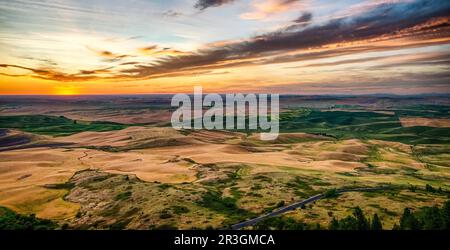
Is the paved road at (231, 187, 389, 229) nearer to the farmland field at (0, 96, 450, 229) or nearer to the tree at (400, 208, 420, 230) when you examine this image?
the farmland field at (0, 96, 450, 229)

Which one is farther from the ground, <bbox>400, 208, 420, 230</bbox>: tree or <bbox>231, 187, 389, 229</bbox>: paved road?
<bbox>400, 208, 420, 230</bbox>: tree

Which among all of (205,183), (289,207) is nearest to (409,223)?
(289,207)

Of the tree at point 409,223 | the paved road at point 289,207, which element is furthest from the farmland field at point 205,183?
the tree at point 409,223

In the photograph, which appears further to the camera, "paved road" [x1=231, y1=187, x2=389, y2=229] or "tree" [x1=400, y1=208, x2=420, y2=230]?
"paved road" [x1=231, y1=187, x2=389, y2=229]

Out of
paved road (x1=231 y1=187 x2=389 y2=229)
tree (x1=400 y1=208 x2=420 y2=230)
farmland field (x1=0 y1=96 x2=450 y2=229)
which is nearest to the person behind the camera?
tree (x1=400 y1=208 x2=420 y2=230)

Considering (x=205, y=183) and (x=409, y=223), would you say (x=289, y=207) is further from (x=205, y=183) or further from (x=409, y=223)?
(x=205, y=183)

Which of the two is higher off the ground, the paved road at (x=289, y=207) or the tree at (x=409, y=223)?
the tree at (x=409, y=223)

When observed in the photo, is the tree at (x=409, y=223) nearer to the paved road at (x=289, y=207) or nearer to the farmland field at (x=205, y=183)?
the farmland field at (x=205, y=183)

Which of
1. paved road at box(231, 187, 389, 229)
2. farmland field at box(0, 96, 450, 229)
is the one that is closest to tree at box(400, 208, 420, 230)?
farmland field at box(0, 96, 450, 229)

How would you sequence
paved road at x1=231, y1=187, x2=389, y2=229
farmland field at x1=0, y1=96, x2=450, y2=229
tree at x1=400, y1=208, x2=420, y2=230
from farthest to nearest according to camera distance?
farmland field at x1=0, y1=96, x2=450, y2=229 → paved road at x1=231, y1=187, x2=389, y2=229 → tree at x1=400, y1=208, x2=420, y2=230
